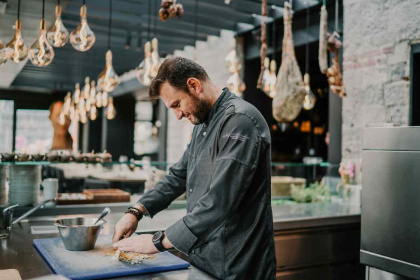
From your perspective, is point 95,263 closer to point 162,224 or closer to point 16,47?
point 162,224

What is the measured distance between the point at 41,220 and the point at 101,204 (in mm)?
515

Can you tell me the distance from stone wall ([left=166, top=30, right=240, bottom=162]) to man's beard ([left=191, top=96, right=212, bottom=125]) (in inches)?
207

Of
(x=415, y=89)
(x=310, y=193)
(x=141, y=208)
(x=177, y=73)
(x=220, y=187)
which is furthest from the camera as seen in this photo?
(x=310, y=193)

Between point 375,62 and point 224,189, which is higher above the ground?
point 375,62

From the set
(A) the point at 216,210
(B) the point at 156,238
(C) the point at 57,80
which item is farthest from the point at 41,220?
(C) the point at 57,80

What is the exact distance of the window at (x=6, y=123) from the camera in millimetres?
14625

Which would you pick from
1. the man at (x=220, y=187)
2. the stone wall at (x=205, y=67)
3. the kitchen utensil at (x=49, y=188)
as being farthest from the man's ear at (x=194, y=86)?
the stone wall at (x=205, y=67)

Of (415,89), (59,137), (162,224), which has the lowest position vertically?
(162,224)

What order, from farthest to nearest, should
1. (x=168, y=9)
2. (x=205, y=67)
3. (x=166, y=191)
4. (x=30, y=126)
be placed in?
(x=30, y=126) → (x=205, y=67) → (x=168, y=9) → (x=166, y=191)

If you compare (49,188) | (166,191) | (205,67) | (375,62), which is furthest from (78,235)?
(205,67)

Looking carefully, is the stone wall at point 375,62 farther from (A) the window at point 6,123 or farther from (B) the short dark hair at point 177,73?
(A) the window at point 6,123

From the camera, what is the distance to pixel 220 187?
58.3 inches

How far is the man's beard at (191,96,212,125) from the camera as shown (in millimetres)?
1705

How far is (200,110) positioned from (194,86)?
0.38ft
